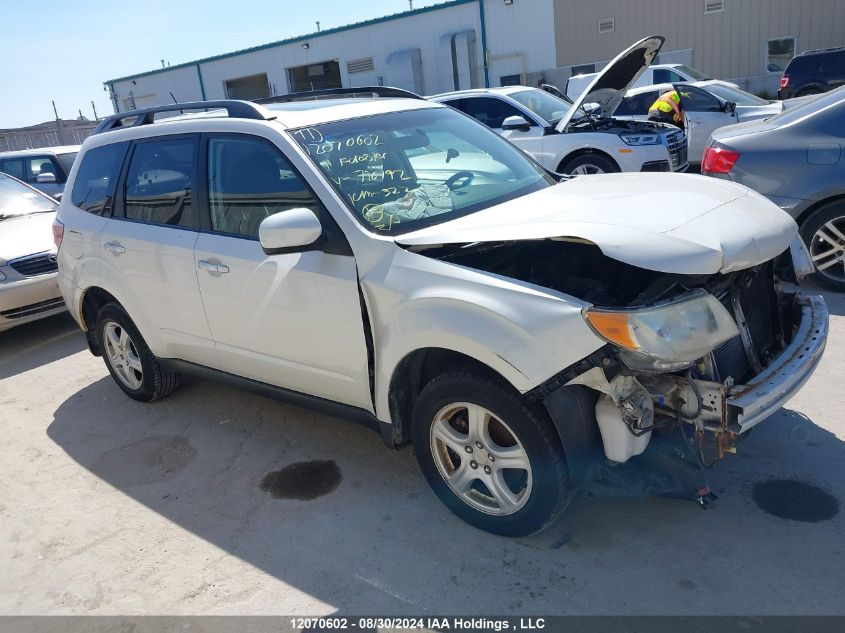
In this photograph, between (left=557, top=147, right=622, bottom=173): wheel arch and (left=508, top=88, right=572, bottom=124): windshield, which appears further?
(left=508, top=88, right=572, bottom=124): windshield

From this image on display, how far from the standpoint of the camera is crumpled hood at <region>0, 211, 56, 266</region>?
22.5 feet

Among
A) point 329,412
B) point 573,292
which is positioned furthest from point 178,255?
point 573,292

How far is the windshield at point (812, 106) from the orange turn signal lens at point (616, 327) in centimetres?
425

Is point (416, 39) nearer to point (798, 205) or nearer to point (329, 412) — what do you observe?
point (798, 205)

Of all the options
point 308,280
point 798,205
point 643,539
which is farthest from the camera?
point 798,205

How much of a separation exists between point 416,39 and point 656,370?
88.6 ft

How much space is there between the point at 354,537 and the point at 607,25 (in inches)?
930

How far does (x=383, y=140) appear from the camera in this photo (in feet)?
12.4

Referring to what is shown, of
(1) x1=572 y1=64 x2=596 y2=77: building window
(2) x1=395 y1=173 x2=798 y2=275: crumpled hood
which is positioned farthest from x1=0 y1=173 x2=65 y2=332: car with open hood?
(1) x1=572 y1=64 x2=596 y2=77: building window

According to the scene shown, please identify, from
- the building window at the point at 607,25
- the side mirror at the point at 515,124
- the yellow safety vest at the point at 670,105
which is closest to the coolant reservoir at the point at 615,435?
the side mirror at the point at 515,124

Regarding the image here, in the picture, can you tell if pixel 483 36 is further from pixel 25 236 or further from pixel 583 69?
pixel 25 236

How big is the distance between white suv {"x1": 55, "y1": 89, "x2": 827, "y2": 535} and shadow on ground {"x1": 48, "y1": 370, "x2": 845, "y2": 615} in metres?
0.28

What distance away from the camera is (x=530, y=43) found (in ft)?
80.7

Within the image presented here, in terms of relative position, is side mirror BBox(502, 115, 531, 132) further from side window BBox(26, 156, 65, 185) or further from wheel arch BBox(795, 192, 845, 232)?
side window BBox(26, 156, 65, 185)
